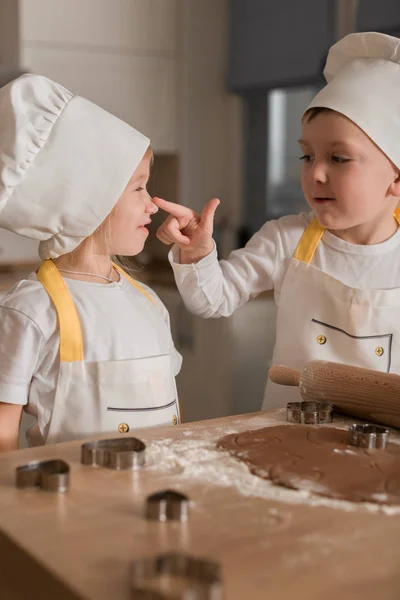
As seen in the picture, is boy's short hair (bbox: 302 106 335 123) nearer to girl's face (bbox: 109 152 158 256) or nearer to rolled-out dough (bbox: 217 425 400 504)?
girl's face (bbox: 109 152 158 256)

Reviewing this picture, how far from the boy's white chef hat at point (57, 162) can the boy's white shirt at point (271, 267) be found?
24 cm

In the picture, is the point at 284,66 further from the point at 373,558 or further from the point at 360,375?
the point at 373,558

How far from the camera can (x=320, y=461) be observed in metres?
0.86

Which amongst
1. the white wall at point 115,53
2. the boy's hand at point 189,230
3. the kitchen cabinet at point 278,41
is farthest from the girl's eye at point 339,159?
the white wall at point 115,53

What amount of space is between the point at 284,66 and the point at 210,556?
255cm

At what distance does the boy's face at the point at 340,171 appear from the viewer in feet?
4.60

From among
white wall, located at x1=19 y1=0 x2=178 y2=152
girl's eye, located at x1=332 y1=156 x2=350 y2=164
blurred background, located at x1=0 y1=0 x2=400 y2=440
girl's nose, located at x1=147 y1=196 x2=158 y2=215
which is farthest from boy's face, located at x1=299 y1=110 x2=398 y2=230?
white wall, located at x1=19 y1=0 x2=178 y2=152

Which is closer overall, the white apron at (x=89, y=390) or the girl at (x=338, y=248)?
the white apron at (x=89, y=390)

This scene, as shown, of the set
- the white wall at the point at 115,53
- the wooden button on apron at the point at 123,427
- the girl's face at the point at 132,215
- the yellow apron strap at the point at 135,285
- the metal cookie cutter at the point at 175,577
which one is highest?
the white wall at the point at 115,53

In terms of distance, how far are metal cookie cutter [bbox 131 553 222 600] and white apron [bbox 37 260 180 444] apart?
1.82 feet

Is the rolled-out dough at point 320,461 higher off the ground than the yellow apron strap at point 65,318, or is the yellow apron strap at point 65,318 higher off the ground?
the yellow apron strap at point 65,318

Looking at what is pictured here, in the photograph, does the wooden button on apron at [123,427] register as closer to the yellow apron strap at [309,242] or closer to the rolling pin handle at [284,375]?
the rolling pin handle at [284,375]

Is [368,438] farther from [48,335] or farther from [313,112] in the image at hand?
[313,112]

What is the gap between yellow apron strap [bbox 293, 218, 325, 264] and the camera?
148 cm
